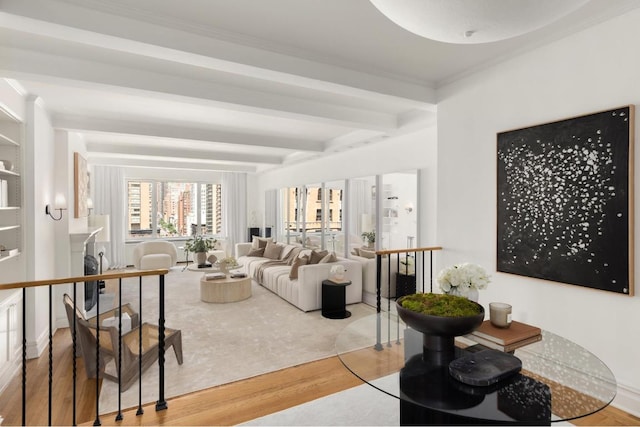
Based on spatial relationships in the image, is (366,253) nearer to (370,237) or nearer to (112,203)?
(370,237)

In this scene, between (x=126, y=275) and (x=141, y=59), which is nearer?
(x=126, y=275)

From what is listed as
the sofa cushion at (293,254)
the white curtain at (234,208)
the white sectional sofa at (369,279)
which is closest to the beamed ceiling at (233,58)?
the white sectional sofa at (369,279)

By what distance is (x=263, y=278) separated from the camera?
252 inches

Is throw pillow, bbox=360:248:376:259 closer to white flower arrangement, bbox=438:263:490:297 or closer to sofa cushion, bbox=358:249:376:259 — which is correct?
sofa cushion, bbox=358:249:376:259

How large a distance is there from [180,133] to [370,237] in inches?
130

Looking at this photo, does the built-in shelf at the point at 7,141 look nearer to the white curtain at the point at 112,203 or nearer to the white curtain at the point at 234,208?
the white curtain at the point at 112,203

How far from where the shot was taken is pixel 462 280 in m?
1.89

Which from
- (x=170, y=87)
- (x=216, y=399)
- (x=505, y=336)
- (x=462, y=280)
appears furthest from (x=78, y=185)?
(x=505, y=336)

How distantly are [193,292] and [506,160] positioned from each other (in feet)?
17.2

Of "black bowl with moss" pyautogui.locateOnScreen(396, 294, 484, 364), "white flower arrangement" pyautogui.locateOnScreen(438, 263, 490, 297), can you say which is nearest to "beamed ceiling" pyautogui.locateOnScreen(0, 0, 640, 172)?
"white flower arrangement" pyautogui.locateOnScreen(438, 263, 490, 297)

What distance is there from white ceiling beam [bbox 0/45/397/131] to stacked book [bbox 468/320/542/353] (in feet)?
9.87

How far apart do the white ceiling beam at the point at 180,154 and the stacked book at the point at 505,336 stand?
6.30 m

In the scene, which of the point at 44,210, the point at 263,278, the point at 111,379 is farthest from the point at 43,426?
the point at 263,278

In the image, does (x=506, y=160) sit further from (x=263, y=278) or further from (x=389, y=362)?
(x=263, y=278)
